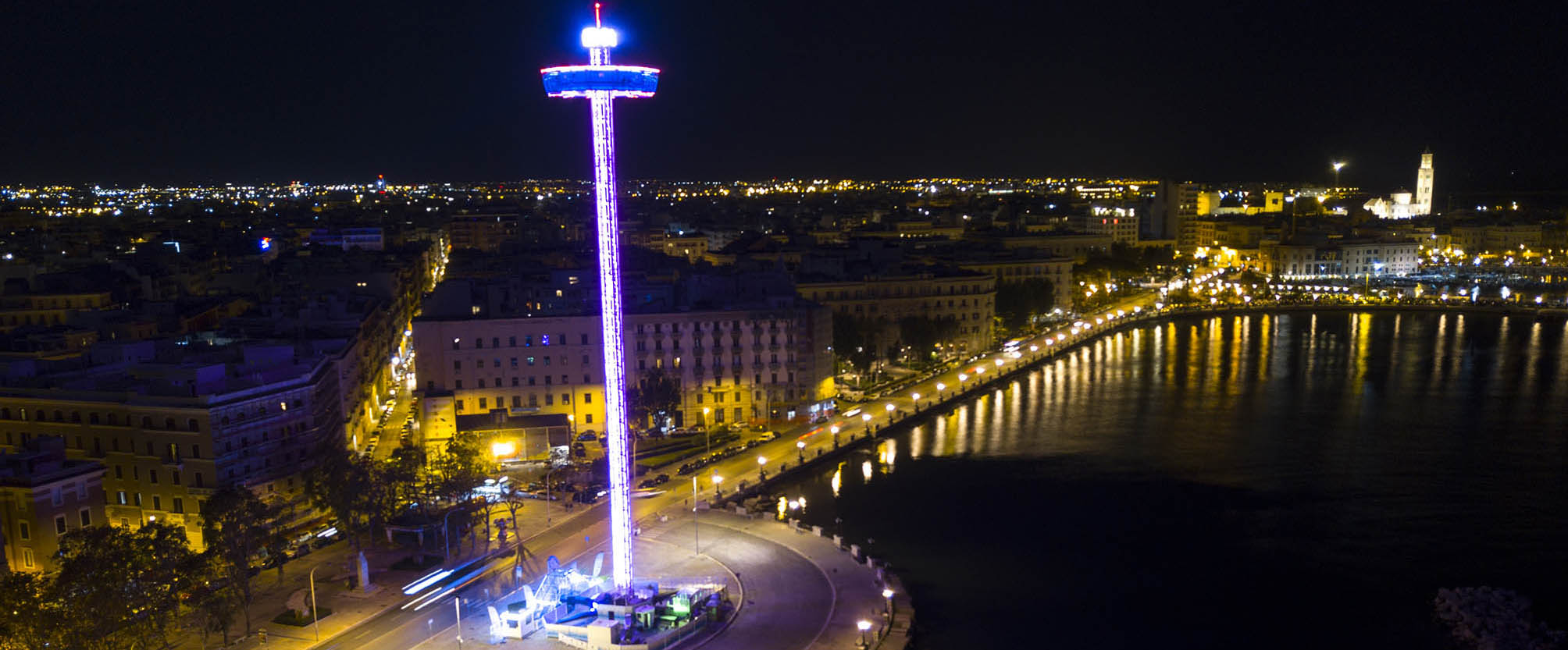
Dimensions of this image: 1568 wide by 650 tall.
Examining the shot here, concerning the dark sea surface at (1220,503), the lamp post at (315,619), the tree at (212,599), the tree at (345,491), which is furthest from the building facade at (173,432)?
the dark sea surface at (1220,503)

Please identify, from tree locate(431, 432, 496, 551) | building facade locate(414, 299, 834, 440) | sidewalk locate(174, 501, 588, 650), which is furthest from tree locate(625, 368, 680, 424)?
sidewalk locate(174, 501, 588, 650)

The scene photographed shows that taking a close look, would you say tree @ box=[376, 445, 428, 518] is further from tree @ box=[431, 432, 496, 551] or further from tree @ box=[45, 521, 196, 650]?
tree @ box=[45, 521, 196, 650]

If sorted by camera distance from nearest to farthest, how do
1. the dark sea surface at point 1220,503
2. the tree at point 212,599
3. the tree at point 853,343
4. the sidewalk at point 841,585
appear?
the tree at point 212,599 < the sidewalk at point 841,585 < the dark sea surface at point 1220,503 < the tree at point 853,343

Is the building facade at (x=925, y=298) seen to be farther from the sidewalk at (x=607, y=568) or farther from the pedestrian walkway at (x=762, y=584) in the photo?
the sidewalk at (x=607, y=568)

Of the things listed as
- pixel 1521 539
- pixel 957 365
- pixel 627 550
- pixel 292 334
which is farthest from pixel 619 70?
pixel 957 365

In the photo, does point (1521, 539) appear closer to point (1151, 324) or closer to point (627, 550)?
point (627, 550)
